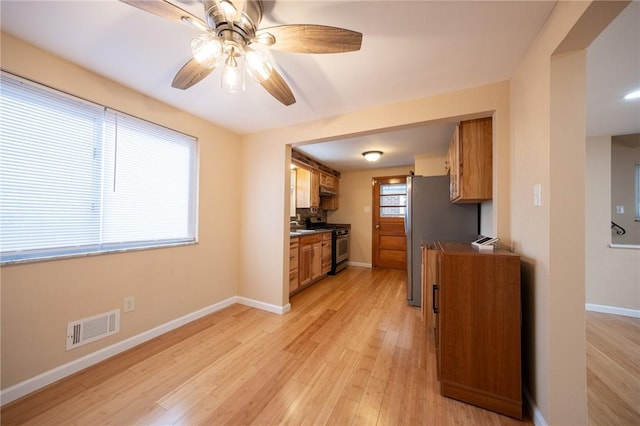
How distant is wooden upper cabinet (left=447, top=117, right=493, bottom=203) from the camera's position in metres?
1.98

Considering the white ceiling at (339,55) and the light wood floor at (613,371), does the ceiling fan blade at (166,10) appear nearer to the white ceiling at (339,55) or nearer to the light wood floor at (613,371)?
the white ceiling at (339,55)

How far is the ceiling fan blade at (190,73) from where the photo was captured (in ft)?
4.37

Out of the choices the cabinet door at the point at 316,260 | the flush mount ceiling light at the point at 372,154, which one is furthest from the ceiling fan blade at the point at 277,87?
the cabinet door at the point at 316,260

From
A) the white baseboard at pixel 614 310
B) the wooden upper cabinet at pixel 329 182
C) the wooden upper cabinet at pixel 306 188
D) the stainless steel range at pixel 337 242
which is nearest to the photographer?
the white baseboard at pixel 614 310

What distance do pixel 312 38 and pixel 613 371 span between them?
310 centimetres

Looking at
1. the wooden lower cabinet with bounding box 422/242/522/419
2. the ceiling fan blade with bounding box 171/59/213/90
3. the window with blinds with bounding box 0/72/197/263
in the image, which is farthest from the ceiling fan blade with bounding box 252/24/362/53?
the window with blinds with bounding box 0/72/197/263

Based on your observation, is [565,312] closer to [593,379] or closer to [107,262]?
[593,379]

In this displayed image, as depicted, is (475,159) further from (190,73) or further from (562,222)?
(190,73)

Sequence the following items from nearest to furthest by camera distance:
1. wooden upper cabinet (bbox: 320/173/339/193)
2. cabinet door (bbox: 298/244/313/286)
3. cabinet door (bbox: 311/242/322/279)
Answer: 1. cabinet door (bbox: 298/244/313/286)
2. cabinet door (bbox: 311/242/322/279)
3. wooden upper cabinet (bbox: 320/173/339/193)

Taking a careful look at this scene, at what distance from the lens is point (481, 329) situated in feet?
4.49

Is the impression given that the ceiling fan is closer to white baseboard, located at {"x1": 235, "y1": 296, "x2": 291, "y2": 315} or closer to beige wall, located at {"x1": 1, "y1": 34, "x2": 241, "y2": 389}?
Result: beige wall, located at {"x1": 1, "y1": 34, "x2": 241, "y2": 389}

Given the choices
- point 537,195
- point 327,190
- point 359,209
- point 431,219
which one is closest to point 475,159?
point 537,195

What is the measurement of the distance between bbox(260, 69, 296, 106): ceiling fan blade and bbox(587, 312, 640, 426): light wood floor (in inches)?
107

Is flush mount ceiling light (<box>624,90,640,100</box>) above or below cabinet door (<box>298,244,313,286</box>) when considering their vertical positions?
above
